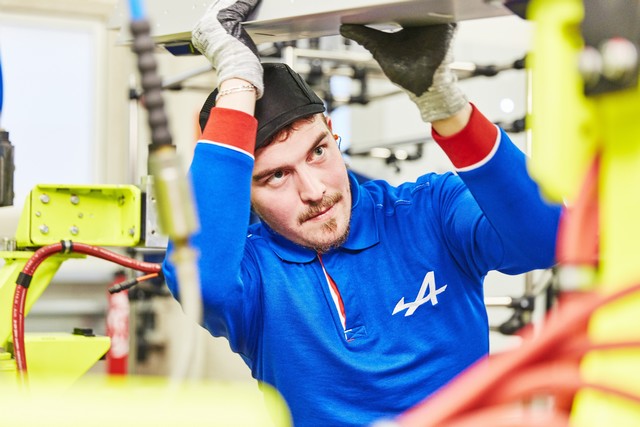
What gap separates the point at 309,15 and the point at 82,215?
2.70 ft

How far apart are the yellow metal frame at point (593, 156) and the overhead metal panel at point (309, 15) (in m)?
0.33

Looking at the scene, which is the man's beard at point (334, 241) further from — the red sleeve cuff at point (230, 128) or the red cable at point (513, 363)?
the red cable at point (513, 363)

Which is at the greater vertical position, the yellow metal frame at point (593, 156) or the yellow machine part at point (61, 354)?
the yellow metal frame at point (593, 156)

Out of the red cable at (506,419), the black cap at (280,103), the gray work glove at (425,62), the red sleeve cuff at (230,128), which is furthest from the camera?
the black cap at (280,103)

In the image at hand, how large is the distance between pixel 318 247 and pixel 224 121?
34cm

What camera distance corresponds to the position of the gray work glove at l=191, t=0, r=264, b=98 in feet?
3.83

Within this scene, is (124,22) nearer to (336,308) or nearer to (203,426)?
(336,308)

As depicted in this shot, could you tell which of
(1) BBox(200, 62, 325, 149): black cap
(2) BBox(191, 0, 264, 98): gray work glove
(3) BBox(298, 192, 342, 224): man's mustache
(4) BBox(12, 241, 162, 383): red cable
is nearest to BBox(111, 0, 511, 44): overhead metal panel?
(2) BBox(191, 0, 264, 98): gray work glove

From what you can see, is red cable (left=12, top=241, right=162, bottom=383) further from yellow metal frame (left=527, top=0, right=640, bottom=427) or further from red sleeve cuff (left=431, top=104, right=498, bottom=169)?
yellow metal frame (left=527, top=0, right=640, bottom=427)

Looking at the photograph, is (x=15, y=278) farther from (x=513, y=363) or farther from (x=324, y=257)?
(x=513, y=363)

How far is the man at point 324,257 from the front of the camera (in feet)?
4.13

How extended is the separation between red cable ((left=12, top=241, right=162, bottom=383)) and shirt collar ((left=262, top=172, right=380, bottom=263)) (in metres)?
0.27

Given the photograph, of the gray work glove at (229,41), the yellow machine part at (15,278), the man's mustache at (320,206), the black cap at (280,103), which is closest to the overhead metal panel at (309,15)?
the gray work glove at (229,41)

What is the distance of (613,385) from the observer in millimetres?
387
